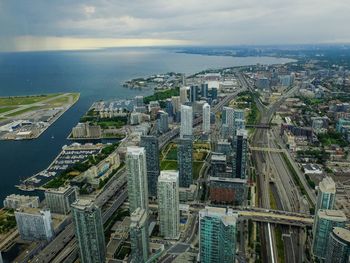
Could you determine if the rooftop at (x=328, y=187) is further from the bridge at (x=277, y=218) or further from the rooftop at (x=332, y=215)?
the bridge at (x=277, y=218)

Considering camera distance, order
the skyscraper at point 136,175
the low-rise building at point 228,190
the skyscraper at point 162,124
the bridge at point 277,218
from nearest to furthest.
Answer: the skyscraper at point 136,175, the bridge at point 277,218, the low-rise building at point 228,190, the skyscraper at point 162,124

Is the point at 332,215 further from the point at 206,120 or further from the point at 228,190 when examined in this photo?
the point at 206,120

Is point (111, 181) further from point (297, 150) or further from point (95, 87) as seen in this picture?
point (95, 87)

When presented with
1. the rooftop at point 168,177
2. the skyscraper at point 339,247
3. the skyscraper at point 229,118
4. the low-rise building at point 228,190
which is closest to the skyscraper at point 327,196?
the skyscraper at point 339,247

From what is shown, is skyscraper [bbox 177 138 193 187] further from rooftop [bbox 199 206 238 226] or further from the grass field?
the grass field

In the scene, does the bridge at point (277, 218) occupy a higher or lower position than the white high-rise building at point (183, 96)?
lower

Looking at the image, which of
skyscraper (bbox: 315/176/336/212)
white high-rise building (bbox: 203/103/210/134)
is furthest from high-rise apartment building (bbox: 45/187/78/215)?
white high-rise building (bbox: 203/103/210/134)

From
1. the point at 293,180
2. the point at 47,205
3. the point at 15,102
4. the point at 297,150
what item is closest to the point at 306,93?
the point at 297,150

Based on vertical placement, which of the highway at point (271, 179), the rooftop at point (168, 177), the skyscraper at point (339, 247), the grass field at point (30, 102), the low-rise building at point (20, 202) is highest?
the rooftop at point (168, 177)
